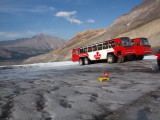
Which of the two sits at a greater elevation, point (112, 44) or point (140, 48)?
point (112, 44)

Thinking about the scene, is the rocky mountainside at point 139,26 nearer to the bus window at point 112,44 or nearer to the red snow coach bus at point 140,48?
the red snow coach bus at point 140,48

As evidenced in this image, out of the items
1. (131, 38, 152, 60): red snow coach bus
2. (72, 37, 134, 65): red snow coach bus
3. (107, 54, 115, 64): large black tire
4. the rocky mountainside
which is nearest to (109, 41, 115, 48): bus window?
(72, 37, 134, 65): red snow coach bus

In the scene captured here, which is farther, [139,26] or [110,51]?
[139,26]

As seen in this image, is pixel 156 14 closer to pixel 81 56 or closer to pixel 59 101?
pixel 81 56

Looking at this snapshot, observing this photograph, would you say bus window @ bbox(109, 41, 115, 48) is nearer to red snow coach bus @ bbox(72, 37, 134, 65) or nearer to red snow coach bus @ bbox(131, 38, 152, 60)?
red snow coach bus @ bbox(72, 37, 134, 65)

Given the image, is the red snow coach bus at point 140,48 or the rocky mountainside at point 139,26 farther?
the rocky mountainside at point 139,26

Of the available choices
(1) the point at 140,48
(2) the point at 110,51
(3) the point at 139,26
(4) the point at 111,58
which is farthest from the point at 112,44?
(3) the point at 139,26

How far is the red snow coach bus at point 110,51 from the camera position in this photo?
53.6 ft

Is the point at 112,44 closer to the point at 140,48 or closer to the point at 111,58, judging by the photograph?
the point at 111,58

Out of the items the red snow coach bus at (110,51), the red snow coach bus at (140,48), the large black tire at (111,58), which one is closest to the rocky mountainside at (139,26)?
the red snow coach bus at (140,48)

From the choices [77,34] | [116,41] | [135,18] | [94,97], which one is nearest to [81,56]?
[116,41]

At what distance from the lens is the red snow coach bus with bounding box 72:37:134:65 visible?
16.3 m

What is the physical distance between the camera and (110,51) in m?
17.2

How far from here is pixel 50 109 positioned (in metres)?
3.24
